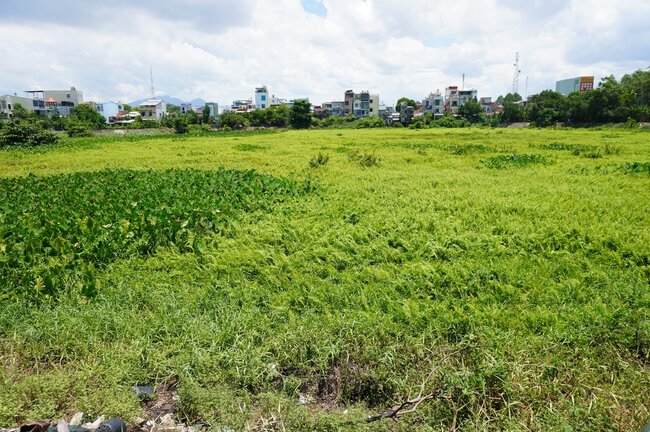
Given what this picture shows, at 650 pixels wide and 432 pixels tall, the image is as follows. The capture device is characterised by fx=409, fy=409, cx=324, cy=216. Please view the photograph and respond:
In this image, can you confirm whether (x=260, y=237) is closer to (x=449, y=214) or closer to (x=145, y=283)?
(x=145, y=283)

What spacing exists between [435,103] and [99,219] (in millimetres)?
102293

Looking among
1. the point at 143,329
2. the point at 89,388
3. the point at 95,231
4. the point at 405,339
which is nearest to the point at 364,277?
the point at 405,339

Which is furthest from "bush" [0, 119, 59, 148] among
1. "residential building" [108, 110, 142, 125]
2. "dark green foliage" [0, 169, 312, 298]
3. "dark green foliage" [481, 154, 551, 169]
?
"residential building" [108, 110, 142, 125]

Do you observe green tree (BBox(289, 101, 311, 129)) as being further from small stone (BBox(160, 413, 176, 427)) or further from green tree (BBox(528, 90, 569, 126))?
small stone (BBox(160, 413, 176, 427))

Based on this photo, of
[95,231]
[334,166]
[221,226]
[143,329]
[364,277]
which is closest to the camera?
[143,329]

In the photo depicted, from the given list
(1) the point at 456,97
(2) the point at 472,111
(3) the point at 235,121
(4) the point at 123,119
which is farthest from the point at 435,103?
(4) the point at 123,119

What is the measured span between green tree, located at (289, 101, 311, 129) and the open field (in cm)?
5296

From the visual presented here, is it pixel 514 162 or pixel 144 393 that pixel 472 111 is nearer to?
pixel 514 162

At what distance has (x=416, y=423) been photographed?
3.07 m

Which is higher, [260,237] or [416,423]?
[260,237]

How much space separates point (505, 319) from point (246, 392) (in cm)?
262

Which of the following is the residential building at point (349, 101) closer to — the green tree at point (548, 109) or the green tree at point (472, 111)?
the green tree at point (472, 111)

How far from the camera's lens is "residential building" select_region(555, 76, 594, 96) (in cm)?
9569

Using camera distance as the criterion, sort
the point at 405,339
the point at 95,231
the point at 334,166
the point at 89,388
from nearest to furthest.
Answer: the point at 89,388 < the point at 405,339 < the point at 95,231 < the point at 334,166
